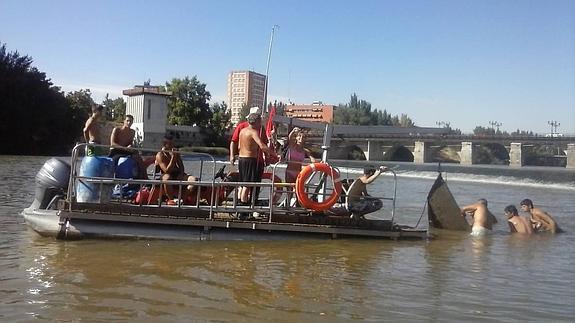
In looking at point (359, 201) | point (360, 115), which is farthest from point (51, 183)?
point (360, 115)

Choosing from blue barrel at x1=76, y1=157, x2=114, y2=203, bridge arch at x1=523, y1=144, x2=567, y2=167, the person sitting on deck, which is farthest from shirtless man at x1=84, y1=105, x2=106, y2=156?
bridge arch at x1=523, y1=144, x2=567, y2=167

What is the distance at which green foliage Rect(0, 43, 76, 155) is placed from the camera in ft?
192

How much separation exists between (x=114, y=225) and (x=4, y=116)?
5594 centimetres

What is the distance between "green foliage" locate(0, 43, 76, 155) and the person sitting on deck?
55108 millimetres

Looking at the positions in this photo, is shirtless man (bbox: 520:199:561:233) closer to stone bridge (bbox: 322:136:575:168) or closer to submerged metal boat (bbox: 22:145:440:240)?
submerged metal boat (bbox: 22:145:440:240)

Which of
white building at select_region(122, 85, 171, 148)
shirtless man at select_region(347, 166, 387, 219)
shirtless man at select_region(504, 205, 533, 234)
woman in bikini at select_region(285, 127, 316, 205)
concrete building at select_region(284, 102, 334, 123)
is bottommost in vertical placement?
shirtless man at select_region(504, 205, 533, 234)

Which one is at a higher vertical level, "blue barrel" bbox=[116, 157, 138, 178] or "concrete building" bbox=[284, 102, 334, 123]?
"concrete building" bbox=[284, 102, 334, 123]

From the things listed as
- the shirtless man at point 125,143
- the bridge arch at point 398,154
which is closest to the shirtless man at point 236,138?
the shirtless man at point 125,143

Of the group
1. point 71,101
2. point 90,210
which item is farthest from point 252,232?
point 71,101

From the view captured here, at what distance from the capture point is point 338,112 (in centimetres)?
14600

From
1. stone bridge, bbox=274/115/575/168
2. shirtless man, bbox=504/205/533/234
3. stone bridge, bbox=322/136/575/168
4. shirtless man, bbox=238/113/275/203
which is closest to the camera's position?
shirtless man, bbox=238/113/275/203

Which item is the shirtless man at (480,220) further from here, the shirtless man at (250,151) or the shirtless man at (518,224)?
the shirtless man at (250,151)

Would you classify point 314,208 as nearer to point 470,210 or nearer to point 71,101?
point 470,210

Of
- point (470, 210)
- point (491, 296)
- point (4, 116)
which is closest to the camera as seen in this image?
point (491, 296)
